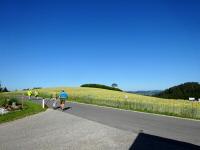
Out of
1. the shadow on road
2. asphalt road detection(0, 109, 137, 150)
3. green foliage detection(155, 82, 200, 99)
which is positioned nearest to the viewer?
the shadow on road

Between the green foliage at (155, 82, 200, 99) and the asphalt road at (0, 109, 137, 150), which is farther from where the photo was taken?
the green foliage at (155, 82, 200, 99)

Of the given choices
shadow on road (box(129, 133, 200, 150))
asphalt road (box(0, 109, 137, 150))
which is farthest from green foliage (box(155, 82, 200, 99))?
shadow on road (box(129, 133, 200, 150))

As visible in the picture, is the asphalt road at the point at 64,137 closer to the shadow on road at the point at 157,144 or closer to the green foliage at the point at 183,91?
the shadow on road at the point at 157,144

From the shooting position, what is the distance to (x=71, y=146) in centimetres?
1130

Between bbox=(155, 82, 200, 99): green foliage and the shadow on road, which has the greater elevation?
bbox=(155, 82, 200, 99): green foliage

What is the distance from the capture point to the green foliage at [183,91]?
107444 mm

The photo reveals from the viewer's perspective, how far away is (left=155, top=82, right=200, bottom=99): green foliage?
10744 cm

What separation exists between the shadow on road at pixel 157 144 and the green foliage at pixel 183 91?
9493cm

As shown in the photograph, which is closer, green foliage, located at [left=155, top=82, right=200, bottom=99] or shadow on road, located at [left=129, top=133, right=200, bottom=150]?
shadow on road, located at [left=129, top=133, right=200, bottom=150]

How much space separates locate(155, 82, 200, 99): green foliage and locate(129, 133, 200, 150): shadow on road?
9493 centimetres

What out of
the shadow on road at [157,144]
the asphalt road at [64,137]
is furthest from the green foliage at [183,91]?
the shadow on road at [157,144]

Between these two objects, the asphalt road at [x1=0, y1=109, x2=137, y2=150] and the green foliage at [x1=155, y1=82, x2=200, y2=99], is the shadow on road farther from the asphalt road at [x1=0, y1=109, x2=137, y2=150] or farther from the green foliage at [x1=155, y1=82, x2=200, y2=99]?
the green foliage at [x1=155, y1=82, x2=200, y2=99]

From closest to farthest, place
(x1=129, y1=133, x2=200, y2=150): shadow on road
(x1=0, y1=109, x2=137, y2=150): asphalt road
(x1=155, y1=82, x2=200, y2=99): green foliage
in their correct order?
(x1=129, y1=133, x2=200, y2=150): shadow on road, (x1=0, y1=109, x2=137, y2=150): asphalt road, (x1=155, y1=82, x2=200, y2=99): green foliage

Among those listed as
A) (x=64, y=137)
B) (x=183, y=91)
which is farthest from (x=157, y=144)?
(x=183, y=91)
